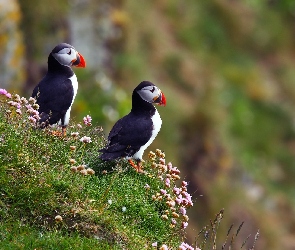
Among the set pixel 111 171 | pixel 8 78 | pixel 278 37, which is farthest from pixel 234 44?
pixel 111 171

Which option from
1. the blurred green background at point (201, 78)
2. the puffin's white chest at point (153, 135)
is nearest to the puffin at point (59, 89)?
the puffin's white chest at point (153, 135)

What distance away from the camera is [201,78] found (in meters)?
23.7

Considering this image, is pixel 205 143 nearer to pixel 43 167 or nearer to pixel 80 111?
pixel 80 111

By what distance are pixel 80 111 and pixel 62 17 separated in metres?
2.86

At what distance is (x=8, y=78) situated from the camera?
53.8ft

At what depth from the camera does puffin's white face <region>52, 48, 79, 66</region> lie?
9656 mm

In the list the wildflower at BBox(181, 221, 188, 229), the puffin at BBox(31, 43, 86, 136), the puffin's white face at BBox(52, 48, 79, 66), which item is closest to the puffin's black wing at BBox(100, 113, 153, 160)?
the puffin at BBox(31, 43, 86, 136)

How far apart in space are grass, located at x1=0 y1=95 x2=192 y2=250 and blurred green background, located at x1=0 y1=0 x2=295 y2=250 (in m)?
7.15

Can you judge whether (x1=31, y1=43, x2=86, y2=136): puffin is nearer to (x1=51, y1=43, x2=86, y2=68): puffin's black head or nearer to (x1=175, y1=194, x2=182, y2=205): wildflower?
(x1=51, y1=43, x2=86, y2=68): puffin's black head

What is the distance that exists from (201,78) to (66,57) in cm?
1430

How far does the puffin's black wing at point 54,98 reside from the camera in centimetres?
926

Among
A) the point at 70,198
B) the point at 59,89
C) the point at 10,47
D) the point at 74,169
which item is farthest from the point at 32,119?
the point at 10,47

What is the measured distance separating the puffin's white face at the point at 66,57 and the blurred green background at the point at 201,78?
19.6 ft

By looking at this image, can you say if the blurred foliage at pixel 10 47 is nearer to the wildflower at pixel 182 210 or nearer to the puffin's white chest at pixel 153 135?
the puffin's white chest at pixel 153 135
